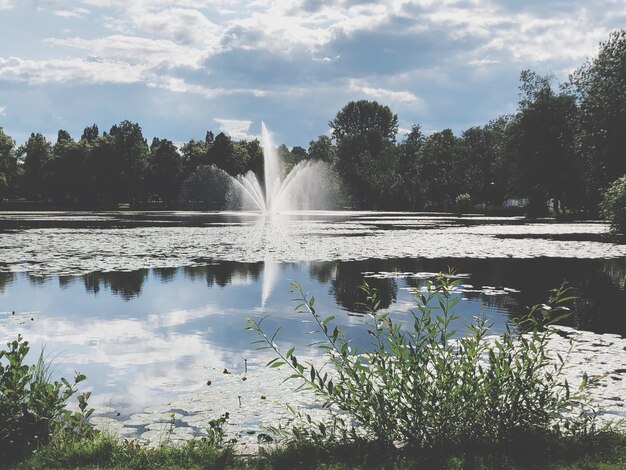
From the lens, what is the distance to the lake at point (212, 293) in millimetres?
10625

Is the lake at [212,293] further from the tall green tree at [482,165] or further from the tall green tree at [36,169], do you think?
the tall green tree at [36,169]

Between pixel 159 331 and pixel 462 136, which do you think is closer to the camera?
pixel 159 331

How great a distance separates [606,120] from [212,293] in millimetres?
47846

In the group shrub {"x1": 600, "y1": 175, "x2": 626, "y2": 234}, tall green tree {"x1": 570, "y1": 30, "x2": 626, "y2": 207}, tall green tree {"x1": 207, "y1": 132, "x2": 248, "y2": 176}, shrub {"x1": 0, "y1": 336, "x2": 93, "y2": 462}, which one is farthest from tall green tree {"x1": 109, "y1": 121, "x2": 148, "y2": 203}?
shrub {"x1": 0, "y1": 336, "x2": 93, "y2": 462}

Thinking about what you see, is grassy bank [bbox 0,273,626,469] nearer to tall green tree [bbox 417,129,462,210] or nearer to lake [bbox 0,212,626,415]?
lake [bbox 0,212,626,415]

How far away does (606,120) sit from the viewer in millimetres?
54312

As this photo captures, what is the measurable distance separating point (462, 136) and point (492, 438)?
123143mm

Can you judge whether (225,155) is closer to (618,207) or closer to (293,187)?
(293,187)

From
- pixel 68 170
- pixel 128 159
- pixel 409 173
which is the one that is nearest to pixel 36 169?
pixel 68 170

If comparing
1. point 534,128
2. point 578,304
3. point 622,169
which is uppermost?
point 534,128

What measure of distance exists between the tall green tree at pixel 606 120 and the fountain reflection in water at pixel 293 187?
67418 millimetres

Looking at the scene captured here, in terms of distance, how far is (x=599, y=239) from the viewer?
132 feet

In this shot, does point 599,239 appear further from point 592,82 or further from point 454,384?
point 454,384

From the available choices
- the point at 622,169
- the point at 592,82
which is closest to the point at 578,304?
the point at 622,169
